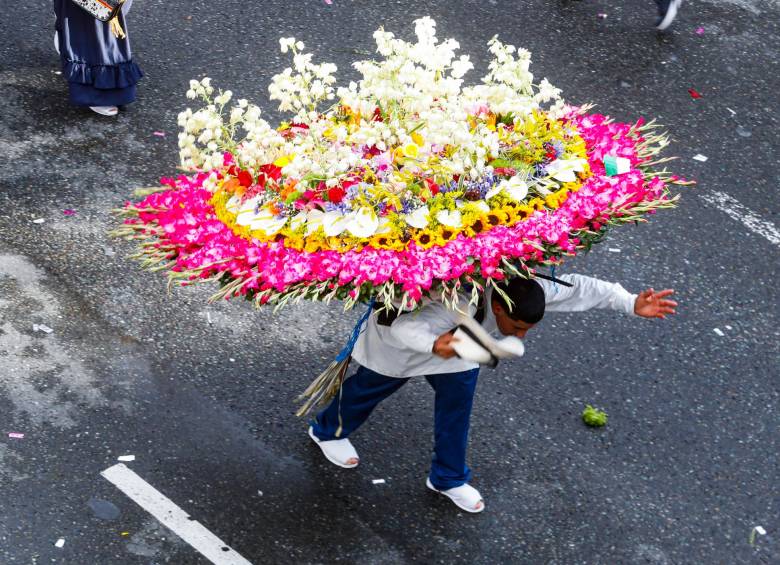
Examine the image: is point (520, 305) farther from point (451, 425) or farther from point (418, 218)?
point (451, 425)

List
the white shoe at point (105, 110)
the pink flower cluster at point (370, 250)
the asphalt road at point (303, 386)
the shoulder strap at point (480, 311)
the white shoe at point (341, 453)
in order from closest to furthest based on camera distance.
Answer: the pink flower cluster at point (370, 250) < the shoulder strap at point (480, 311) < the asphalt road at point (303, 386) < the white shoe at point (341, 453) < the white shoe at point (105, 110)

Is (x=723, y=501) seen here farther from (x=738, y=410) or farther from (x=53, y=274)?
(x=53, y=274)

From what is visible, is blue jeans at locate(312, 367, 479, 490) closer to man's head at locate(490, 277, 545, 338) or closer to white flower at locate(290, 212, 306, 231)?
man's head at locate(490, 277, 545, 338)

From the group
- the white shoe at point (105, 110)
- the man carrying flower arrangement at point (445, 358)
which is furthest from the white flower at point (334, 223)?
the white shoe at point (105, 110)

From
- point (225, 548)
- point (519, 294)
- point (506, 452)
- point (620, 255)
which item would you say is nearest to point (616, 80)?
point (620, 255)

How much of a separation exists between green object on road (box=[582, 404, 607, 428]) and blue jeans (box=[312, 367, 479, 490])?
733mm

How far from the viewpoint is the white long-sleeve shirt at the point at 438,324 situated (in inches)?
144

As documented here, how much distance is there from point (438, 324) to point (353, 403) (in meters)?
0.74

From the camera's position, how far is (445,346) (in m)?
3.53

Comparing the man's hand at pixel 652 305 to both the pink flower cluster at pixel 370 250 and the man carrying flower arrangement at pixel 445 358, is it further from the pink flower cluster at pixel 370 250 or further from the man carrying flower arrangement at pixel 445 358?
the pink flower cluster at pixel 370 250

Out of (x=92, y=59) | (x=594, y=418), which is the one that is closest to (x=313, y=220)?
(x=594, y=418)

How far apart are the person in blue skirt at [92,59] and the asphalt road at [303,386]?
0.62 feet

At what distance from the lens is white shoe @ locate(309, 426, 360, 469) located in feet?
14.6

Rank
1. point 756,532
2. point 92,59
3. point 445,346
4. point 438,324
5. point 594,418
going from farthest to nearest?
point 92,59, point 594,418, point 756,532, point 438,324, point 445,346
